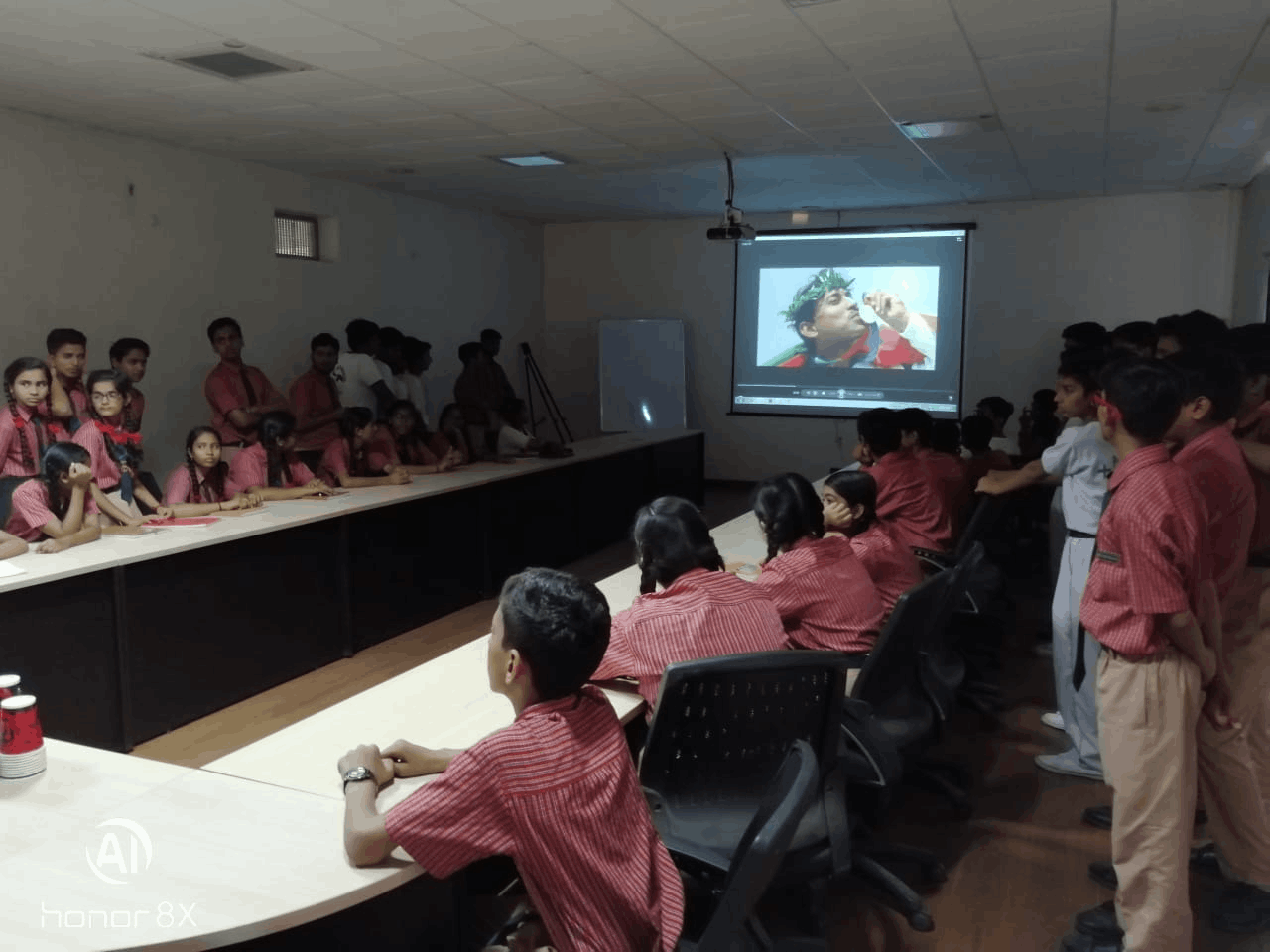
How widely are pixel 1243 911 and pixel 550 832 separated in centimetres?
206

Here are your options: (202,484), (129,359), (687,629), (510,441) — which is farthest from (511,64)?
(687,629)

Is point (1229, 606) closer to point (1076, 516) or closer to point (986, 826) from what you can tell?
point (1076, 516)

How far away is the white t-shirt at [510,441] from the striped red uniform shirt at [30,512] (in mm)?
2998

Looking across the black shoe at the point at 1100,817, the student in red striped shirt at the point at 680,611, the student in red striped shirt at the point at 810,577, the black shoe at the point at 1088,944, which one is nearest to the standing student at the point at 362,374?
the student in red striped shirt at the point at 810,577

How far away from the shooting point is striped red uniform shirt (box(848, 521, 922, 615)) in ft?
9.80

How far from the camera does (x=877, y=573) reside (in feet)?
9.84

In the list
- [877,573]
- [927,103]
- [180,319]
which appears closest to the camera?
[877,573]

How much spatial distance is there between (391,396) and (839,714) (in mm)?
5403

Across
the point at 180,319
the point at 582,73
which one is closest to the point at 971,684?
the point at 582,73

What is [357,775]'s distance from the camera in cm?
154

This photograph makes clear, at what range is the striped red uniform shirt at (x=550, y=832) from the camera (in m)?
1.32

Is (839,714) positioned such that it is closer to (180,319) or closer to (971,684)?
(971,684)

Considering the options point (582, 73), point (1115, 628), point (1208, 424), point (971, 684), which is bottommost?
point (971, 684)

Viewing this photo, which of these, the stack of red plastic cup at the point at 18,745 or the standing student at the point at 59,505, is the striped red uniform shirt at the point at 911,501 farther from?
the stack of red plastic cup at the point at 18,745
